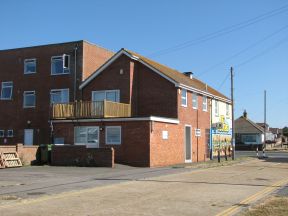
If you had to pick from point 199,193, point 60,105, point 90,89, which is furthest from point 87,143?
point 199,193

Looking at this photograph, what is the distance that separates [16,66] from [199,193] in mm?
29972

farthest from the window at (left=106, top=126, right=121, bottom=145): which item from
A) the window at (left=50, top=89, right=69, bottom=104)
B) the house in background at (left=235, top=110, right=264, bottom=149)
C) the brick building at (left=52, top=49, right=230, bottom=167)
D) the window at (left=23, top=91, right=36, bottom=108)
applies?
the house in background at (left=235, top=110, right=264, bottom=149)

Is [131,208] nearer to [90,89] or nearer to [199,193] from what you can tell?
[199,193]

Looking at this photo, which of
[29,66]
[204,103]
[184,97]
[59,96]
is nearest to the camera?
[184,97]

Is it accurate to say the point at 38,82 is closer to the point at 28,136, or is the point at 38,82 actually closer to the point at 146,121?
the point at 28,136

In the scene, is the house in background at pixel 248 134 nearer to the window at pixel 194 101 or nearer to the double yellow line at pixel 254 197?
the window at pixel 194 101

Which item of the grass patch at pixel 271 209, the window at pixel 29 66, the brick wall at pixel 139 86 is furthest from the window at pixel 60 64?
the grass patch at pixel 271 209

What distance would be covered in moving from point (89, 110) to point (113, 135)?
2781 millimetres

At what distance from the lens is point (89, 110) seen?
3284cm

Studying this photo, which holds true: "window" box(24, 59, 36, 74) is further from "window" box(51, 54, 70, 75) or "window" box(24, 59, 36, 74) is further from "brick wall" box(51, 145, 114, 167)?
"brick wall" box(51, 145, 114, 167)

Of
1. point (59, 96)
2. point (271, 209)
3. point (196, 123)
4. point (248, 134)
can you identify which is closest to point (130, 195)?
point (271, 209)

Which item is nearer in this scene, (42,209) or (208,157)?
(42,209)

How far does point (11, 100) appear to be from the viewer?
41.7 metres

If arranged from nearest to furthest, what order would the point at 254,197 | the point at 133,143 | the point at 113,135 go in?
the point at 254,197 < the point at 133,143 < the point at 113,135
